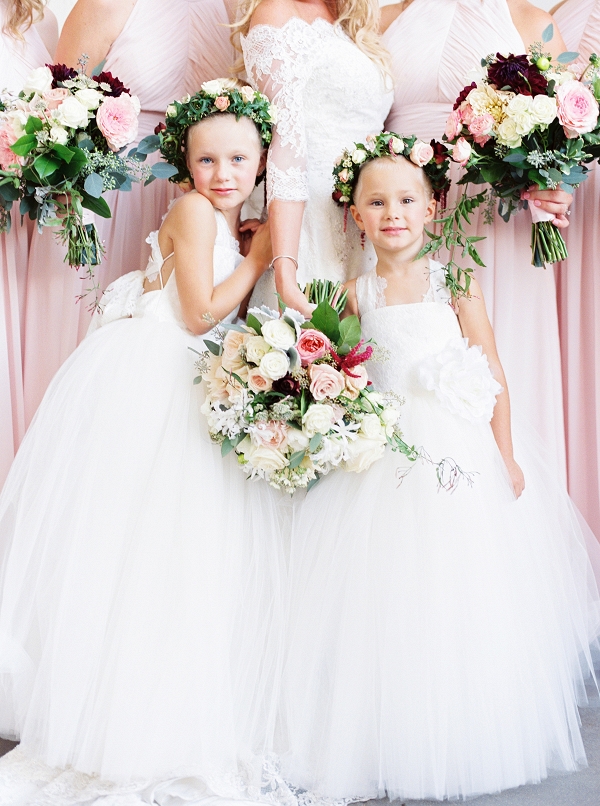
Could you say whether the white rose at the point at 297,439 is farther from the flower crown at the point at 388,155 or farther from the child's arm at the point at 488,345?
the flower crown at the point at 388,155

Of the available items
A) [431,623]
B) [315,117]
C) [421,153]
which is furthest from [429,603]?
[315,117]

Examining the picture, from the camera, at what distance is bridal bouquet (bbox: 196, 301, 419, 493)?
2369mm

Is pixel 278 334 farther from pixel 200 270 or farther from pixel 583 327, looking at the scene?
pixel 583 327

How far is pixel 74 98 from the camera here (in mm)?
2781

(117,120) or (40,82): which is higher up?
(40,82)

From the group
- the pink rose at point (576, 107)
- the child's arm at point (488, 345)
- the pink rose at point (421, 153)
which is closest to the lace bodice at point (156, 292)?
the pink rose at point (421, 153)

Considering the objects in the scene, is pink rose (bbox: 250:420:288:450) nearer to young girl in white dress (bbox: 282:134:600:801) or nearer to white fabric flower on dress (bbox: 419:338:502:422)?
young girl in white dress (bbox: 282:134:600:801)

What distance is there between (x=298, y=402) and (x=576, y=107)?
4.56ft

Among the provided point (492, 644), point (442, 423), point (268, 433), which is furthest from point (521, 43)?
point (492, 644)

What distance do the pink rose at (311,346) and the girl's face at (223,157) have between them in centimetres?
79

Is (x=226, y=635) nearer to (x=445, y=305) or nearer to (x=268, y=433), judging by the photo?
(x=268, y=433)

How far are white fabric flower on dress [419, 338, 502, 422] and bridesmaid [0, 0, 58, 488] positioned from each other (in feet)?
5.65

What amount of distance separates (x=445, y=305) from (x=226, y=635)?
131cm

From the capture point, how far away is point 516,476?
8.79 feet
